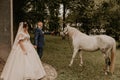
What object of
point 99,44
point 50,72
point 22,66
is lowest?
point 50,72

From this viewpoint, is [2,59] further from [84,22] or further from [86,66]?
[84,22]

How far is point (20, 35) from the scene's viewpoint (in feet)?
33.9

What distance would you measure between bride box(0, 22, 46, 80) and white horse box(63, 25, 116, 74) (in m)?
3.58

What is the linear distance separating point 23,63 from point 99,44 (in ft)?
13.9

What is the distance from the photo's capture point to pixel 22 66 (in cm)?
1009

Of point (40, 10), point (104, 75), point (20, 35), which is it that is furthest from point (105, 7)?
point (20, 35)

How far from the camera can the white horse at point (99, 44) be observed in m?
13.1

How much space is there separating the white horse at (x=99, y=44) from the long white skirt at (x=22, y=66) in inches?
143

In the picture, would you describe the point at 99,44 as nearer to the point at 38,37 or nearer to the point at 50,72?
the point at 50,72

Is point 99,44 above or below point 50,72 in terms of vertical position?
above

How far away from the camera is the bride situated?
1005 centimetres

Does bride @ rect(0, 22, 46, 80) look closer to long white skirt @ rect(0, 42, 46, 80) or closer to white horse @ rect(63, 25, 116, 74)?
long white skirt @ rect(0, 42, 46, 80)

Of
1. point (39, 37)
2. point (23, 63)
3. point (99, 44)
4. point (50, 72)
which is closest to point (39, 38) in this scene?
point (39, 37)

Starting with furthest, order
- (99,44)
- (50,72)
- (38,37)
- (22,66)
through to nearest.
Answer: (99,44)
(38,37)
(50,72)
(22,66)
